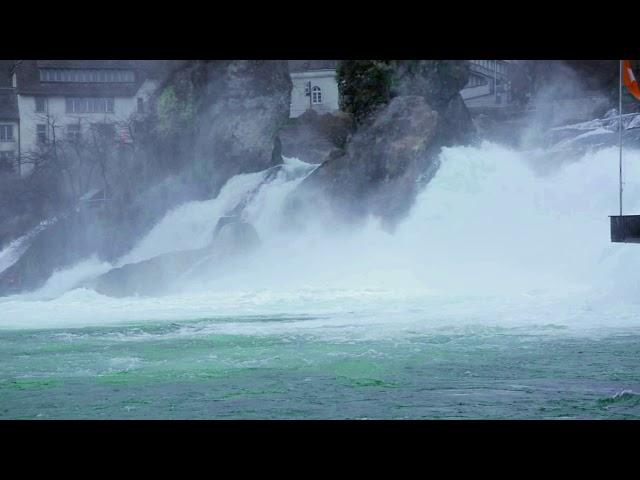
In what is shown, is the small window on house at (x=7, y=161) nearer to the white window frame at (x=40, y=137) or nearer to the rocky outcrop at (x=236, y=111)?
the white window frame at (x=40, y=137)

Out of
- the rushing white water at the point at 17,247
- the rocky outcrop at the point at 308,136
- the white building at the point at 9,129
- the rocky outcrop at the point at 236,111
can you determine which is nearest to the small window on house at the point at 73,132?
the white building at the point at 9,129

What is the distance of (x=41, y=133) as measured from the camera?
2441cm

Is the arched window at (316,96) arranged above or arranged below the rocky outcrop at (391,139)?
above

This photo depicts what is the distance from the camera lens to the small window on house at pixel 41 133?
24359mm

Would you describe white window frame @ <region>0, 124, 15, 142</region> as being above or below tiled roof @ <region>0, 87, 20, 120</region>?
below

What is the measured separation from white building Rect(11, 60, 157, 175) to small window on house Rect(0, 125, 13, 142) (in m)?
0.20

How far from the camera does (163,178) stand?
22.4m

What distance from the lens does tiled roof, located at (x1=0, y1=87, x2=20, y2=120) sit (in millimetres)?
24281

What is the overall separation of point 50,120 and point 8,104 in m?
0.95

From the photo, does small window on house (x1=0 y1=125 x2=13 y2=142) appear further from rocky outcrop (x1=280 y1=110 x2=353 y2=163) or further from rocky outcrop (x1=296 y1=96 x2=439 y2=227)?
rocky outcrop (x1=296 y1=96 x2=439 y2=227)

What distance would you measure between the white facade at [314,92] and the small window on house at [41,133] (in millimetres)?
5403

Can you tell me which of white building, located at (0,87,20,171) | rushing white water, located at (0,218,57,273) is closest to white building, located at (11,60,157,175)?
white building, located at (0,87,20,171)
